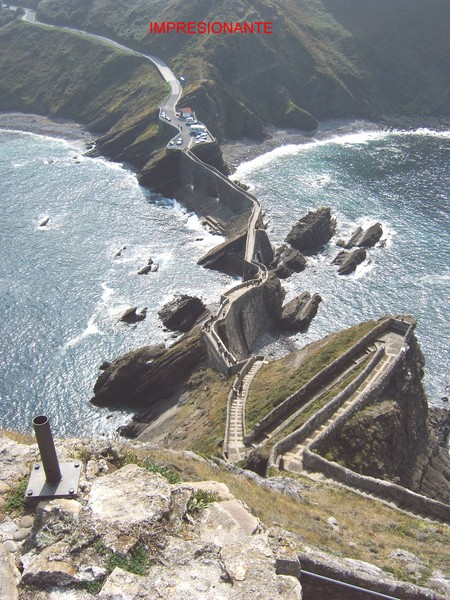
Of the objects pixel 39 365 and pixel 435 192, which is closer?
pixel 39 365

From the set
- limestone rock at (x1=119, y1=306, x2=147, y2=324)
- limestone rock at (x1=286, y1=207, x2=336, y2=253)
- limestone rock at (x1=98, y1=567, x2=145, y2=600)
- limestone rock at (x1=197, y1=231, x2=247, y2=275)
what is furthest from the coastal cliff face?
limestone rock at (x1=286, y1=207, x2=336, y2=253)

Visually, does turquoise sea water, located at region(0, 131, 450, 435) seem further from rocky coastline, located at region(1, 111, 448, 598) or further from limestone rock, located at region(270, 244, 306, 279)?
rocky coastline, located at region(1, 111, 448, 598)

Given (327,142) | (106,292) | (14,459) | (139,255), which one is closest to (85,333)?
(106,292)

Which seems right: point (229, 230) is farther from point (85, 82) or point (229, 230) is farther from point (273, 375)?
point (85, 82)

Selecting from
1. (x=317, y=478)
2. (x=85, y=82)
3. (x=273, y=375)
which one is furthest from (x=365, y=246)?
(x=85, y=82)

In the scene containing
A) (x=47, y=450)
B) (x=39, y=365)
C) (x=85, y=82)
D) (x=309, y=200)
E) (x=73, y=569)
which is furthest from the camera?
(x=85, y=82)

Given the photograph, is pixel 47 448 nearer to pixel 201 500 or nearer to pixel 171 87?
pixel 201 500

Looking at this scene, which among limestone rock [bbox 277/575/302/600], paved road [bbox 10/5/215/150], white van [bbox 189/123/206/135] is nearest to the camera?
limestone rock [bbox 277/575/302/600]
